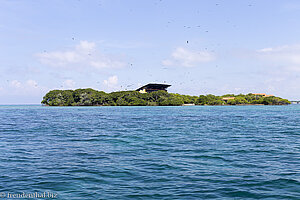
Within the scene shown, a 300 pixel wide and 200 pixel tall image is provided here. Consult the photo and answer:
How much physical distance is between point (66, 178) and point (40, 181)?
107cm

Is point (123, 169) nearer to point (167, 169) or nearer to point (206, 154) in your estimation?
point (167, 169)

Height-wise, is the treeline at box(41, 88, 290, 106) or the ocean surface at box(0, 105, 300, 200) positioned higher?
the treeline at box(41, 88, 290, 106)

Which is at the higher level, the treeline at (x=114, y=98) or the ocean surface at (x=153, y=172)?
the treeline at (x=114, y=98)

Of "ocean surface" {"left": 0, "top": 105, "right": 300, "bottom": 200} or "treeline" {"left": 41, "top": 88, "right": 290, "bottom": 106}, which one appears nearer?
"ocean surface" {"left": 0, "top": 105, "right": 300, "bottom": 200}

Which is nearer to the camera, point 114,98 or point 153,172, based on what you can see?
point 153,172

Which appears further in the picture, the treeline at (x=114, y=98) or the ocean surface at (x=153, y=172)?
the treeline at (x=114, y=98)

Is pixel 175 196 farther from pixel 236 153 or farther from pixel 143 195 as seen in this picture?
pixel 236 153

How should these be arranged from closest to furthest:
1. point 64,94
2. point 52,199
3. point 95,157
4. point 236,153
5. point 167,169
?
point 52,199, point 167,169, point 95,157, point 236,153, point 64,94

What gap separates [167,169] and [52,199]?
5.67 m

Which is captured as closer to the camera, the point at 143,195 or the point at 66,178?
the point at 143,195

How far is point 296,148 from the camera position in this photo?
18766 mm

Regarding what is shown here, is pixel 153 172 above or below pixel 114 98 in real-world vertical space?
below

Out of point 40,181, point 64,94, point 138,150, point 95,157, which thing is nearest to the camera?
point 40,181

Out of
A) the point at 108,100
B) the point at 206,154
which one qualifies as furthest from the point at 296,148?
the point at 108,100
